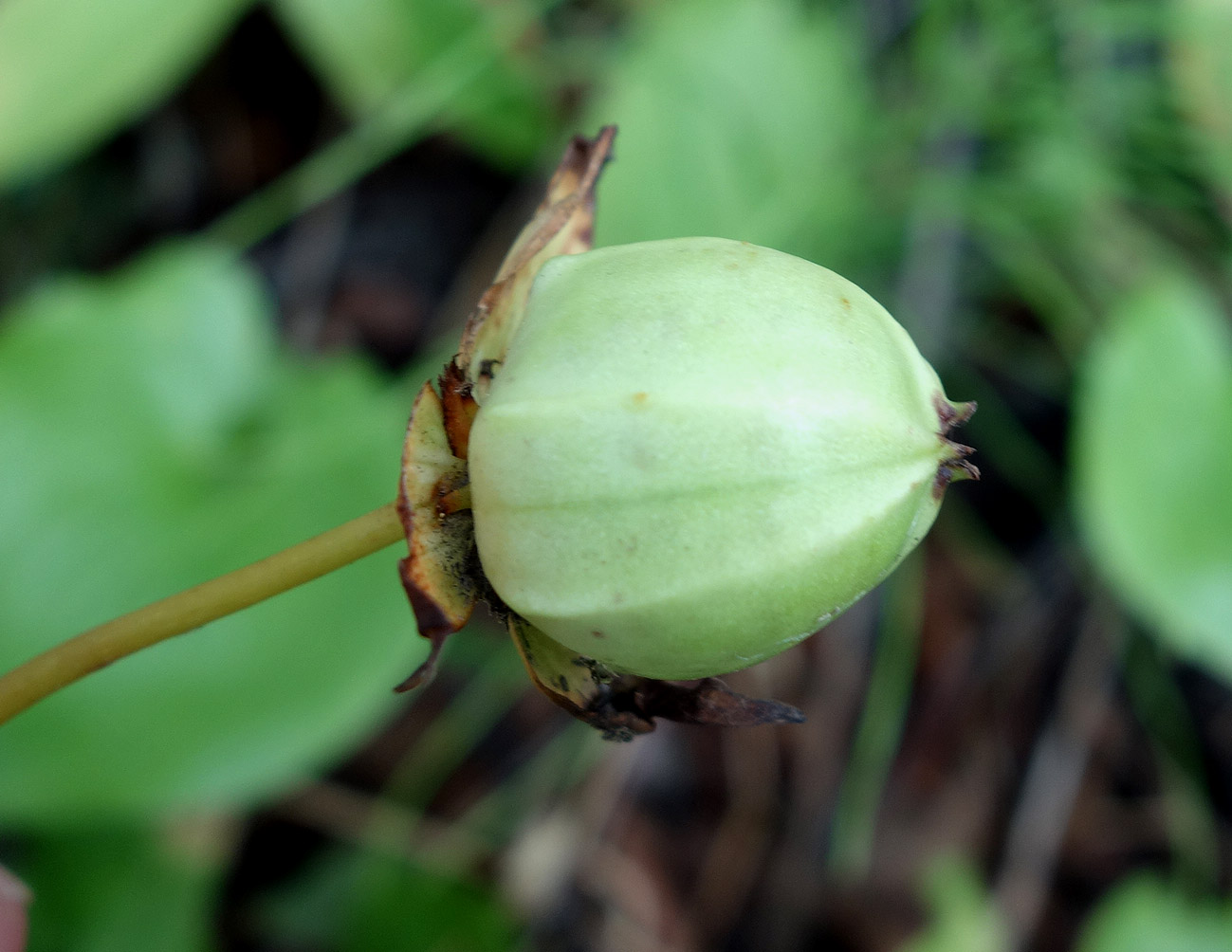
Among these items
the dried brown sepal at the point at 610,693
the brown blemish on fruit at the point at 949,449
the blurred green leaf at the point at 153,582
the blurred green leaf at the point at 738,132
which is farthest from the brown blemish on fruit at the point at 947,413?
the blurred green leaf at the point at 738,132

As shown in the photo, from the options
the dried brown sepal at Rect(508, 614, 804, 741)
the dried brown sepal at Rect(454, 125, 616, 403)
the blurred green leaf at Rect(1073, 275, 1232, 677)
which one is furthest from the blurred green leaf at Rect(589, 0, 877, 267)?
the dried brown sepal at Rect(508, 614, 804, 741)

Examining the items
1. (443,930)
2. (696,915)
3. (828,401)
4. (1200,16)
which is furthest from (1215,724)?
(828,401)

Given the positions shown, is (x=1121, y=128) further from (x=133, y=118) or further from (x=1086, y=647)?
(x=133, y=118)

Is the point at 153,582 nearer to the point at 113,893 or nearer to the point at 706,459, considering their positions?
the point at 113,893

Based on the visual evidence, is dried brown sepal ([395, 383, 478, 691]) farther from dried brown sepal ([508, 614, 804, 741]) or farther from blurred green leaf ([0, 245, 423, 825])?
blurred green leaf ([0, 245, 423, 825])

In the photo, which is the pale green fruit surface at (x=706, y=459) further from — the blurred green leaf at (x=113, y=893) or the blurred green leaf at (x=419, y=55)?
the blurred green leaf at (x=419, y=55)
